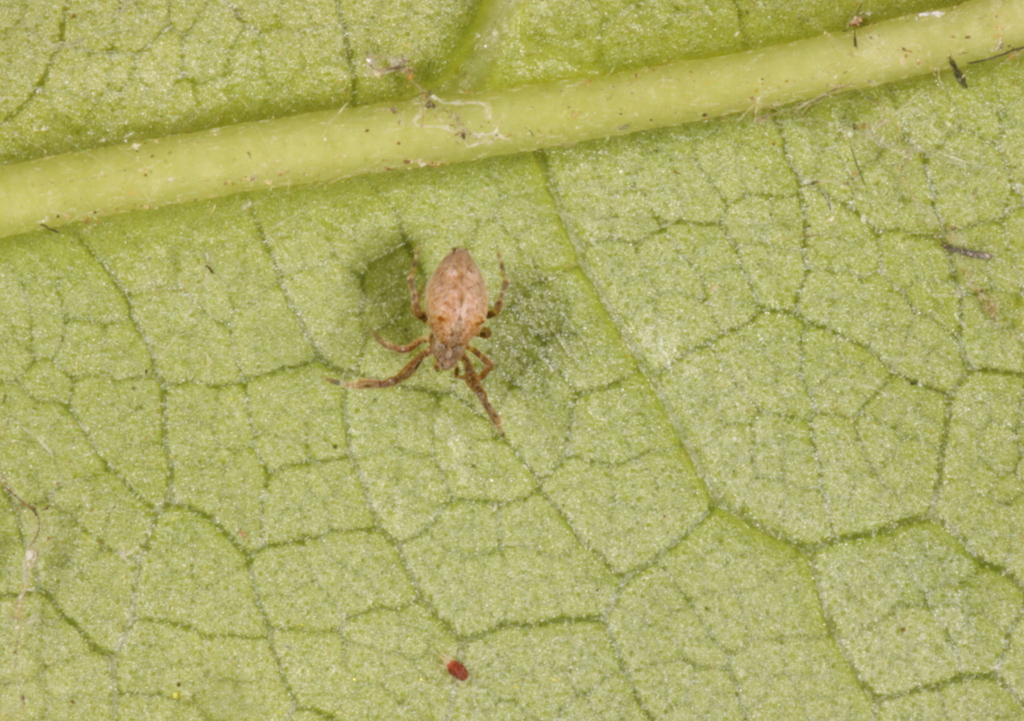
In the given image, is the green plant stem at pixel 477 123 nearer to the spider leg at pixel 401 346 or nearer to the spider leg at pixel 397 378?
the spider leg at pixel 401 346

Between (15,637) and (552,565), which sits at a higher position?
(15,637)

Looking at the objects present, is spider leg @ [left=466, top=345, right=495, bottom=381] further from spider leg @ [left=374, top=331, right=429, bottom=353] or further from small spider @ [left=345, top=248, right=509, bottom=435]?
spider leg @ [left=374, top=331, right=429, bottom=353]

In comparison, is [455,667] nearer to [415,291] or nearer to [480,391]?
[480,391]

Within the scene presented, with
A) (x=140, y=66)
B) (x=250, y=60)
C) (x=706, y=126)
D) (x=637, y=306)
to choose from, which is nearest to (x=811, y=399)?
(x=637, y=306)

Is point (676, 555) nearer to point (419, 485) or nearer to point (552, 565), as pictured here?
point (552, 565)

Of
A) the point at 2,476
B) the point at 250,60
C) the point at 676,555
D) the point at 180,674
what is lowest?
the point at 676,555
